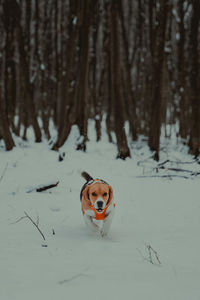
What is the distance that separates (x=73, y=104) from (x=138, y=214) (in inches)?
223

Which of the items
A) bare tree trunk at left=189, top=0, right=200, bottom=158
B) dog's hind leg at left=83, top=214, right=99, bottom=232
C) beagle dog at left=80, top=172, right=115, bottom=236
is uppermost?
bare tree trunk at left=189, top=0, right=200, bottom=158

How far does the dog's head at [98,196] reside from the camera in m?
2.97

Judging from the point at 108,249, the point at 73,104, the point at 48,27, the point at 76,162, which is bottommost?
the point at 76,162

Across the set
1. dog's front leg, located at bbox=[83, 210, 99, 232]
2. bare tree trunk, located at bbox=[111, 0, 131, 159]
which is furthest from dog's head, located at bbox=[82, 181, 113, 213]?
bare tree trunk, located at bbox=[111, 0, 131, 159]

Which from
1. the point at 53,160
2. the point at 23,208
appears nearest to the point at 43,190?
the point at 23,208

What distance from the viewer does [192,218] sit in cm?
369

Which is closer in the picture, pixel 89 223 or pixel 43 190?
pixel 89 223

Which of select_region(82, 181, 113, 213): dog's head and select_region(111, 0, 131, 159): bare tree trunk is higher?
select_region(111, 0, 131, 159): bare tree trunk

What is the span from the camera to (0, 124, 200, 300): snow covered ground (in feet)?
5.79

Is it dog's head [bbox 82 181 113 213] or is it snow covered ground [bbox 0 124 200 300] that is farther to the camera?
dog's head [bbox 82 181 113 213]

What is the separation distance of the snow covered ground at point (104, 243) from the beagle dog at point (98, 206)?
0.49ft

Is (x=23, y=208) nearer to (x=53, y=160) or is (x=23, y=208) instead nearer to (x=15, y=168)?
(x=15, y=168)

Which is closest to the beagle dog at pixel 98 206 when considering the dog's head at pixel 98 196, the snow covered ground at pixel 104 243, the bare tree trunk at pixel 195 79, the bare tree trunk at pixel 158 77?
the dog's head at pixel 98 196

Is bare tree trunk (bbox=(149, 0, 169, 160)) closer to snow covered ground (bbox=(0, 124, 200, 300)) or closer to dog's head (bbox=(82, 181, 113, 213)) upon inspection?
snow covered ground (bbox=(0, 124, 200, 300))
